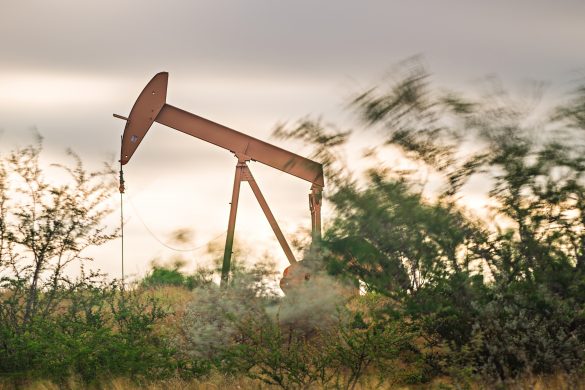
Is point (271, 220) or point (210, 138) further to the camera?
point (271, 220)

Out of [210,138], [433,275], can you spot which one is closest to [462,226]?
[433,275]

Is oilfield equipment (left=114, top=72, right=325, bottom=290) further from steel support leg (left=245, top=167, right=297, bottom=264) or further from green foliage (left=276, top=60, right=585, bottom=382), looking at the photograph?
green foliage (left=276, top=60, right=585, bottom=382)

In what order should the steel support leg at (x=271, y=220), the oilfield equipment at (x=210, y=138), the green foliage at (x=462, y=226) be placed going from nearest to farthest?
the green foliage at (x=462, y=226), the oilfield equipment at (x=210, y=138), the steel support leg at (x=271, y=220)

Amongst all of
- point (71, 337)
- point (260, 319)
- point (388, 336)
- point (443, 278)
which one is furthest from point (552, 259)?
point (71, 337)

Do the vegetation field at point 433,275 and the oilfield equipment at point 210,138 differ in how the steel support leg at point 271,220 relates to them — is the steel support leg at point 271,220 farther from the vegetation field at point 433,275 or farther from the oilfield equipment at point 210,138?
the vegetation field at point 433,275

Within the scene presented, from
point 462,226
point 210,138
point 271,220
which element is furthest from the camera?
point 271,220

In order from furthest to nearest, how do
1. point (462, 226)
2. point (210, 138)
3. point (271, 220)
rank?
point (271, 220) → point (210, 138) → point (462, 226)

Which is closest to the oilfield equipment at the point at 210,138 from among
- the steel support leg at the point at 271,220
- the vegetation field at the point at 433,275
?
the steel support leg at the point at 271,220

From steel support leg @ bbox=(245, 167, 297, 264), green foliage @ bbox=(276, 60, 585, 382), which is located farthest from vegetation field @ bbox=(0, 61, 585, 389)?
steel support leg @ bbox=(245, 167, 297, 264)

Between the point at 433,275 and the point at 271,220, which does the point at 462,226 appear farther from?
the point at 271,220

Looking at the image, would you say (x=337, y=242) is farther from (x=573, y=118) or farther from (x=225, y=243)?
(x=225, y=243)

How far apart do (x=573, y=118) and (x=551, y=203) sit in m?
1.08

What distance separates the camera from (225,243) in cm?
1784

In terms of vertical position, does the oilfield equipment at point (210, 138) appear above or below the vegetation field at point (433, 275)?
above
